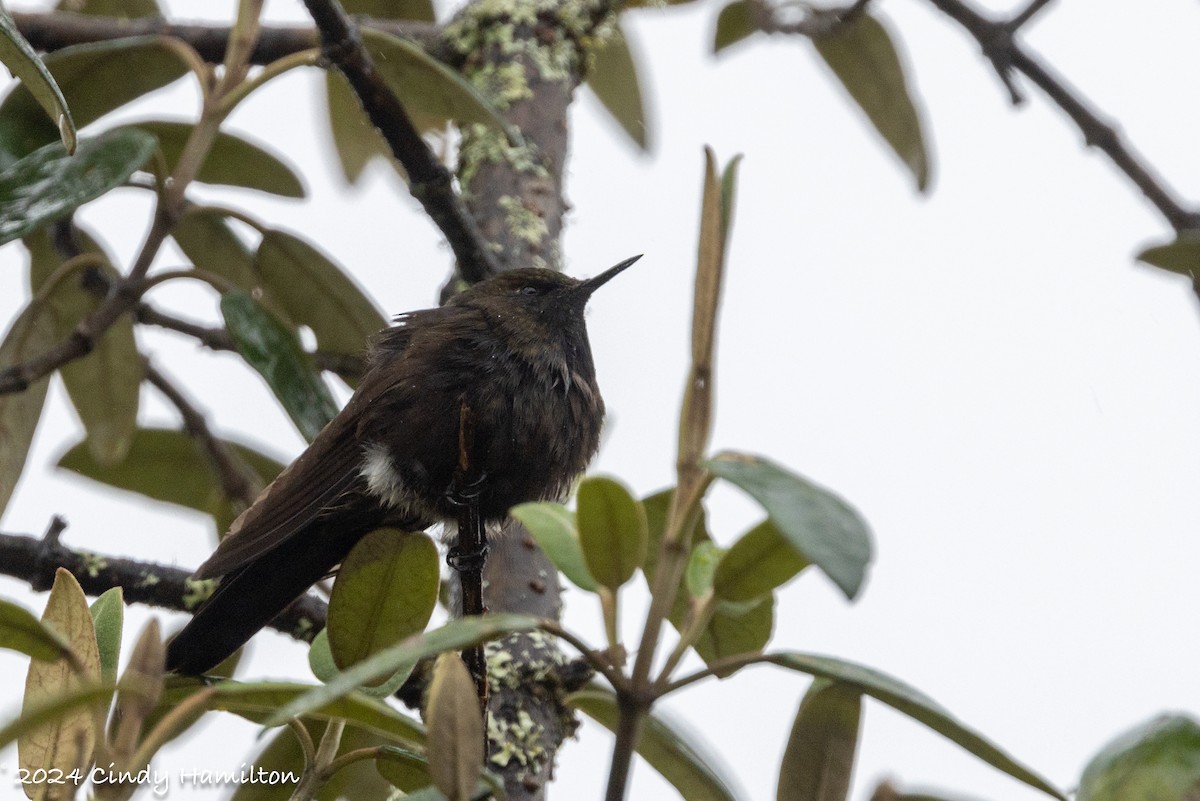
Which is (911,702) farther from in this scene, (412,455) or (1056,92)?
(1056,92)

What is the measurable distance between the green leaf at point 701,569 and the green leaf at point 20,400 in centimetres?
169

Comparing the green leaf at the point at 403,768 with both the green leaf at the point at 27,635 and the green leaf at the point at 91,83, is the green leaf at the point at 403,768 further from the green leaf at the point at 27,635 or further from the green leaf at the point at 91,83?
the green leaf at the point at 91,83

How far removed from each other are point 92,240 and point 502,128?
3.88ft

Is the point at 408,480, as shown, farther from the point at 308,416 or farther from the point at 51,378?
the point at 51,378

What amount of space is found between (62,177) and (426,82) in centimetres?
77

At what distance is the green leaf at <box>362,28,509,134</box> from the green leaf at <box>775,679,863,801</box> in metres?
1.58

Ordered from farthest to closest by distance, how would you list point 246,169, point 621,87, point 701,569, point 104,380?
point 621,87, point 104,380, point 246,169, point 701,569

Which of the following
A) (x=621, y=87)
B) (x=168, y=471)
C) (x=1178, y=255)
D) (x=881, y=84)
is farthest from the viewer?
(x=621, y=87)

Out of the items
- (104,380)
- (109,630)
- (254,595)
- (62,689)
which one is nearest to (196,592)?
(254,595)

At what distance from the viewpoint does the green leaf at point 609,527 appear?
1.40 m

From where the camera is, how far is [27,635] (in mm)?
1459

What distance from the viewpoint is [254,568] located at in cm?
273

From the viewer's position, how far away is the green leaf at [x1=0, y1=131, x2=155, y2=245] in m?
2.30

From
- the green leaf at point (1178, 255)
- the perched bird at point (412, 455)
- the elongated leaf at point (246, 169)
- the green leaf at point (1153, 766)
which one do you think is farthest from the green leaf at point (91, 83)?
the green leaf at point (1153, 766)
